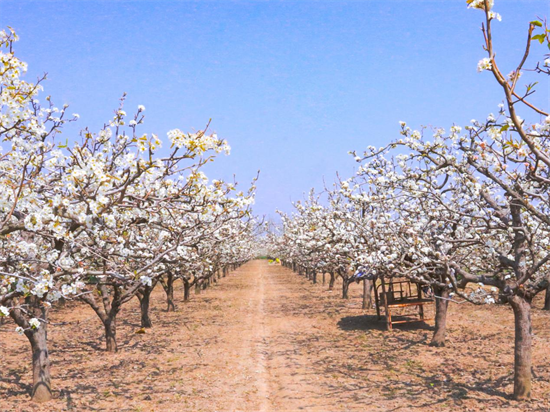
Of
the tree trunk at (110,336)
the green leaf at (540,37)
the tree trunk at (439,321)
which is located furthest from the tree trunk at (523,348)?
the tree trunk at (110,336)

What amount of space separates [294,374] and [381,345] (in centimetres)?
461

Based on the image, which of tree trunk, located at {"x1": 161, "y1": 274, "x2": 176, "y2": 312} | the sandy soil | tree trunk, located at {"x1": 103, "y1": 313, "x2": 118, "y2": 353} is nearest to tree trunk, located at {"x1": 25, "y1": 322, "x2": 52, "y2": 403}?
the sandy soil

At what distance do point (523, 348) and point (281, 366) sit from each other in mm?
6430

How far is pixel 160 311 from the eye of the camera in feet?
83.8

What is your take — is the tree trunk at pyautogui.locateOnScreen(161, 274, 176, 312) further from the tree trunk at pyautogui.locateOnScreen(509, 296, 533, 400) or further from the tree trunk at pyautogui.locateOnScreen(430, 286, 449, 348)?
A: the tree trunk at pyautogui.locateOnScreen(509, 296, 533, 400)

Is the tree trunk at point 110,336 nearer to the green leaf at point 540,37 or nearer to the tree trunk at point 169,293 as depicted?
the tree trunk at point 169,293

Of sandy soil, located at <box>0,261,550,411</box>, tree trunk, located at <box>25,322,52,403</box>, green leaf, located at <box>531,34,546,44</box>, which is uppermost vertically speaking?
green leaf, located at <box>531,34,546,44</box>

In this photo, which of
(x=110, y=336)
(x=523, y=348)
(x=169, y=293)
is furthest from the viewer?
(x=169, y=293)

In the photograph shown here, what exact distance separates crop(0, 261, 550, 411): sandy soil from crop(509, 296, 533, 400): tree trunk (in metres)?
0.29

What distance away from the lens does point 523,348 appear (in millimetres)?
9672

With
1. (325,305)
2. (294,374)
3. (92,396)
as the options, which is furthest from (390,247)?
(325,305)

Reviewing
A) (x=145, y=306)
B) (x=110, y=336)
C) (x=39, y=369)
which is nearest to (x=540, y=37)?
(x=39, y=369)

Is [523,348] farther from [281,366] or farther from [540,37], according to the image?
[540,37]

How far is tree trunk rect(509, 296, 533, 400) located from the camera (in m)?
9.63
